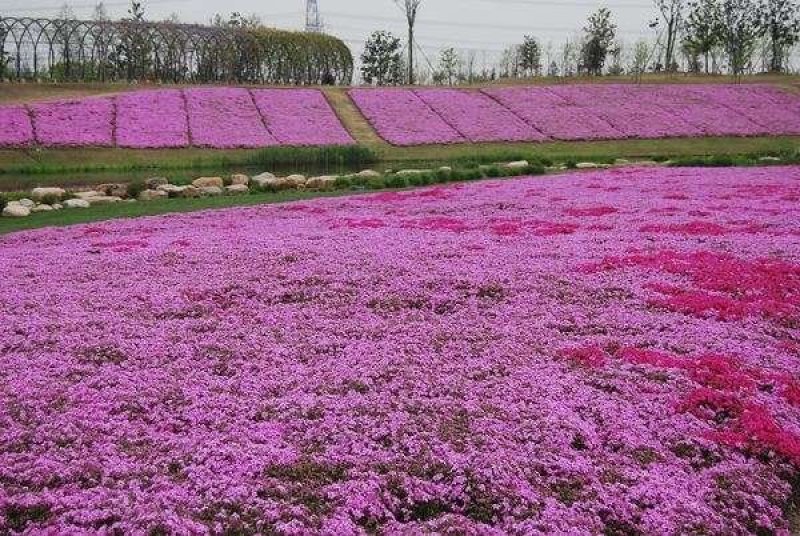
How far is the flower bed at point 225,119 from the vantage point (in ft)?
155

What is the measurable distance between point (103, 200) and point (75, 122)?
24537 mm

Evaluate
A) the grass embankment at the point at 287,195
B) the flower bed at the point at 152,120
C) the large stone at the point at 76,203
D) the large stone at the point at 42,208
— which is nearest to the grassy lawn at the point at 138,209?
the grass embankment at the point at 287,195

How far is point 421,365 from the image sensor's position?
8.73m

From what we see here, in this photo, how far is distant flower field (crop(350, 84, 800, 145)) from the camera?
51.8 meters

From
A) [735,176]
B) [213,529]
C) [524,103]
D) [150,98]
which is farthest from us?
[524,103]

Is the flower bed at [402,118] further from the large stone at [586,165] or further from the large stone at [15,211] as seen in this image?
the large stone at [15,211]

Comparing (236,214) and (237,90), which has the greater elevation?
(237,90)

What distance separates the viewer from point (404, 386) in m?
8.04

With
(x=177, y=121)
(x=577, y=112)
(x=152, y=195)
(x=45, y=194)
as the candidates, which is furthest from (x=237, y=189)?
(x=577, y=112)

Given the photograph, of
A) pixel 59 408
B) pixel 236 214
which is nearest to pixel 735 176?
pixel 236 214

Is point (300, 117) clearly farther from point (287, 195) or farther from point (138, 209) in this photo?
point (138, 209)

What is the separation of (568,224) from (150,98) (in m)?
45.3

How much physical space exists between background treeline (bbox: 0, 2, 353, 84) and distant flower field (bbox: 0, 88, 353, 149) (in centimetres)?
1356

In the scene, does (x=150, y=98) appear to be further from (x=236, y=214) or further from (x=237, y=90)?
(x=236, y=214)
